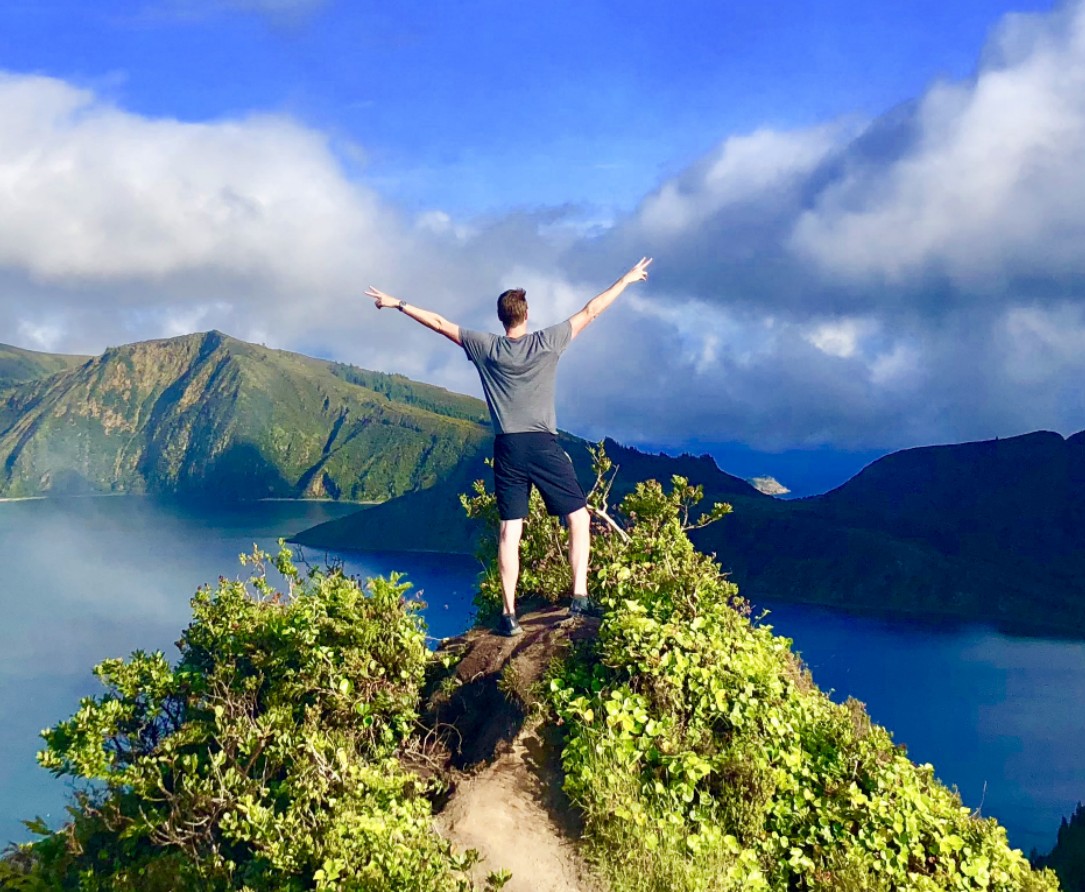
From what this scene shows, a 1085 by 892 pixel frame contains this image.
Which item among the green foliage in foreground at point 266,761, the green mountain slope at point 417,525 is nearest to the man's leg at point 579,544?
the green foliage in foreground at point 266,761

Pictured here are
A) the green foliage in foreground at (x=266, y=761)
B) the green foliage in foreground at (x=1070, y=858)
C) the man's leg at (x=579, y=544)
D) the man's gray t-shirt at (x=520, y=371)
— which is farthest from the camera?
the green foliage in foreground at (x=1070, y=858)

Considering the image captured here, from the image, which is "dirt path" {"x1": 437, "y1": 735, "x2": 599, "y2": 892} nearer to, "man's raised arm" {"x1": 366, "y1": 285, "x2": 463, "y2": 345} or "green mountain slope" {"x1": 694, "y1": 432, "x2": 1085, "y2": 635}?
"man's raised arm" {"x1": 366, "y1": 285, "x2": 463, "y2": 345}

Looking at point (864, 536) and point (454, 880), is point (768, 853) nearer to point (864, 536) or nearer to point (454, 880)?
point (454, 880)

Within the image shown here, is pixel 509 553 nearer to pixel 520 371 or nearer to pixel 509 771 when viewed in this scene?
pixel 520 371

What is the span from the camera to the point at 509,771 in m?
6.38

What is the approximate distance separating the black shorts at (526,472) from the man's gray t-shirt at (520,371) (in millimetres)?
95

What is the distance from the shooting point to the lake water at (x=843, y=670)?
63656mm

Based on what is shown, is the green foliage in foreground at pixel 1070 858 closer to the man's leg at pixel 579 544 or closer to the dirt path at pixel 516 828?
the man's leg at pixel 579 544

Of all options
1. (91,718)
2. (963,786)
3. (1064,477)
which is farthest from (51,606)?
(1064,477)

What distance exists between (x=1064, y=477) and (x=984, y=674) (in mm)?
119663

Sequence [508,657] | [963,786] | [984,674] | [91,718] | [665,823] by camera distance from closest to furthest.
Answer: [665,823] → [508,657] → [91,718] → [963,786] → [984,674]

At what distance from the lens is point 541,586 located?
30.8 feet

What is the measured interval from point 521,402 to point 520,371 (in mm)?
255

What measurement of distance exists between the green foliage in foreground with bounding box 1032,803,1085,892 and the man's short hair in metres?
46.7
